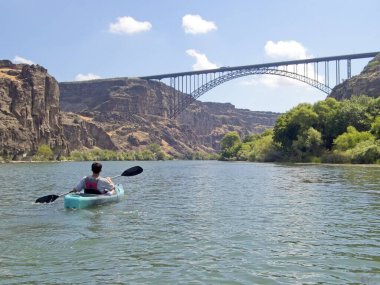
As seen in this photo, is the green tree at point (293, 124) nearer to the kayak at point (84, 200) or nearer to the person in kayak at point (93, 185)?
the person in kayak at point (93, 185)

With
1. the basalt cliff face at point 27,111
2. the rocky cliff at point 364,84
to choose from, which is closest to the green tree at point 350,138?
the rocky cliff at point 364,84

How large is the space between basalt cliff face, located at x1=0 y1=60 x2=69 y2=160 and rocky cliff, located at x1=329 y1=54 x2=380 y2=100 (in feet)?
247

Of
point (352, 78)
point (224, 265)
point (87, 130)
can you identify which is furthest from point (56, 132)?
point (224, 265)

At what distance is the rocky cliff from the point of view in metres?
93.4

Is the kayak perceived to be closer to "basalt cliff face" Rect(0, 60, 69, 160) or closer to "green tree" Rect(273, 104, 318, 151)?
"green tree" Rect(273, 104, 318, 151)

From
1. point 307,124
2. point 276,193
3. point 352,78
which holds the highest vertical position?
point 352,78

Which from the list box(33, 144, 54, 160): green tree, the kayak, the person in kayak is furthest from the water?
box(33, 144, 54, 160): green tree

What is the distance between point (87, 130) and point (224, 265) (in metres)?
182

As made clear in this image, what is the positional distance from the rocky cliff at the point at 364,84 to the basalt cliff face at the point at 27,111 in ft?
247

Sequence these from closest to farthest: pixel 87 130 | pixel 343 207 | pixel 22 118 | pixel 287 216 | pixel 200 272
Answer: pixel 200 272 < pixel 287 216 < pixel 343 207 < pixel 22 118 < pixel 87 130

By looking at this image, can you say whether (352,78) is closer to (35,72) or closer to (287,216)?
(35,72)

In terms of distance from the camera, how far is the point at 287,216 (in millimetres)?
15461

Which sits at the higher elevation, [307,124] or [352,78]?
[352,78]

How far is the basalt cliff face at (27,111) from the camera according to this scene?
11954 cm
